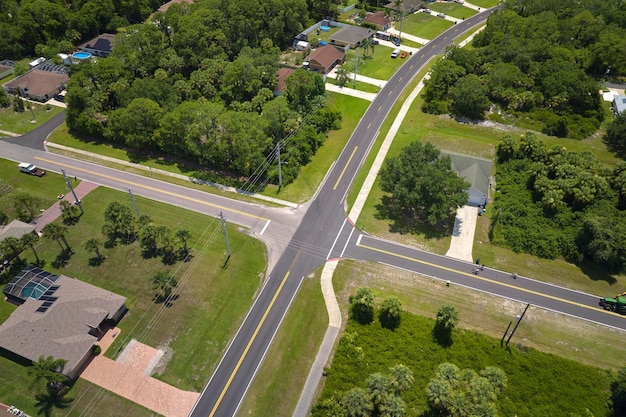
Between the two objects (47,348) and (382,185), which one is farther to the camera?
(382,185)

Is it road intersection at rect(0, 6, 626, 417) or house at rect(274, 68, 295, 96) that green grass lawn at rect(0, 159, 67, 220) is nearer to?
road intersection at rect(0, 6, 626, 417)

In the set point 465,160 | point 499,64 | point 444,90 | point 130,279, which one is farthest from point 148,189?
point 499,64

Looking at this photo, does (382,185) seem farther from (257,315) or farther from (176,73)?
(176,73)

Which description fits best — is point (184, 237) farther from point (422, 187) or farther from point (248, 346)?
point (422, 187)

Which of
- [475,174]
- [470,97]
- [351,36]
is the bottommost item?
[475,174]

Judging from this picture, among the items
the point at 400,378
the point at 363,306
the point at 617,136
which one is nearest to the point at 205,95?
the point at 363,306

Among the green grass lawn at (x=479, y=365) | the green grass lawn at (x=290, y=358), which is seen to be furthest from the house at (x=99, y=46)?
the green grass lawn at (x=479, y=365)
